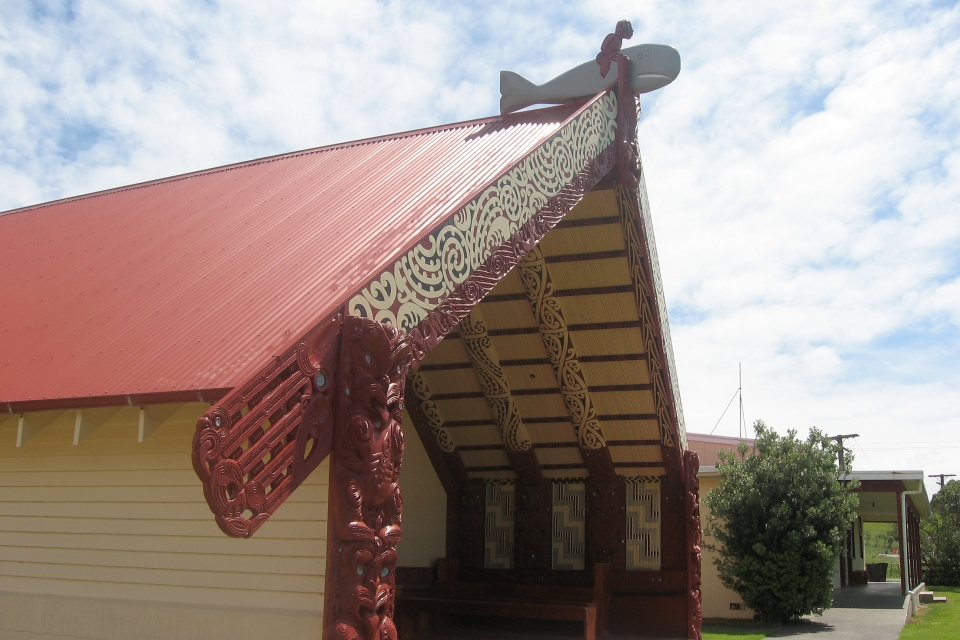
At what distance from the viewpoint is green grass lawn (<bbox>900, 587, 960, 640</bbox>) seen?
11.5m

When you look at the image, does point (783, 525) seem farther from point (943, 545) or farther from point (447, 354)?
point (943, 545)

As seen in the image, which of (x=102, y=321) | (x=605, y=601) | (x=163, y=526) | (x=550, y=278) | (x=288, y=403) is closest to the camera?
(x=288, y=403)

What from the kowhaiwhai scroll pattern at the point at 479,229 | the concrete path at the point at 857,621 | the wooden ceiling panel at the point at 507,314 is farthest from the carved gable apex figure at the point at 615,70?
the concrete path at the point at 857,621

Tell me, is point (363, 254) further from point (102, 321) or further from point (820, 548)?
point (820, 548)

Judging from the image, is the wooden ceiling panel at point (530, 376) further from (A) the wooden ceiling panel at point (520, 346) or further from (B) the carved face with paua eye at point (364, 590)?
(B) the carved face with paua eye at point (364, 590)

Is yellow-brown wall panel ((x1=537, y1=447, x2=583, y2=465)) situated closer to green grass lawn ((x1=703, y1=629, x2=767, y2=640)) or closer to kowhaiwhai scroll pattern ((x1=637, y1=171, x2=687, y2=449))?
kowhaiwhai scroll pattern ((x1=637, y1=171, x2=687, y2=449))

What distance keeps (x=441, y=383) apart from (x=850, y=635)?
6417 mm

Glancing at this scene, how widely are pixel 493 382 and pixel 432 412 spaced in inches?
35.8

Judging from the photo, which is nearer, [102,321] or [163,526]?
[163,526]

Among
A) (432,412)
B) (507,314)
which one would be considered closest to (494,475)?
(432,412)

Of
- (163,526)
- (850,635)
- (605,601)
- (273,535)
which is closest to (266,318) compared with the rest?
(273,535)

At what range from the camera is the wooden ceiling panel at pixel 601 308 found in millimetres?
8756

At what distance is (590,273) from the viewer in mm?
8641

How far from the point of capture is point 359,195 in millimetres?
7039
